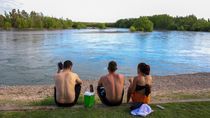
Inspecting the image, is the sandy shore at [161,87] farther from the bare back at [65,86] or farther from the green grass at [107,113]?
the bare back at [65,86]

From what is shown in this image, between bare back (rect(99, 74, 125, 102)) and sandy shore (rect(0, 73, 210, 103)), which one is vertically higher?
bare back (rect(99, 74, 125, 102))

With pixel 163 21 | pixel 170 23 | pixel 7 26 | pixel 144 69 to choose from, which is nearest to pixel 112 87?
pixel 144 69

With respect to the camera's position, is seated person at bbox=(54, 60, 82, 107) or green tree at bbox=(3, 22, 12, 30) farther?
green tree at bbox=(3, 22, 12, 30)

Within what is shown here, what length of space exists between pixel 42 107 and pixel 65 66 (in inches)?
44.7

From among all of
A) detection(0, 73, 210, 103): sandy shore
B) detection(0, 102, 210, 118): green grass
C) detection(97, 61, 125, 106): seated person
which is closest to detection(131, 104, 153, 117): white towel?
detection(0, 102, 210, 118): green grass

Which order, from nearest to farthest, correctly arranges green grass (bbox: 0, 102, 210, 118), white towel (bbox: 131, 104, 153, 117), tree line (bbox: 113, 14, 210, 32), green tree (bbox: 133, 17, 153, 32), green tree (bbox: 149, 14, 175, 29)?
green grass (bbox: 0, 102, 210, 118)
white towel (bbox: 131, 104, 153, 117)
green tree (bbox: 133, 17, 153, 32)
tree line (bbox: 113, 14, 210, 32)
green tree (bbox: 149, 14, 175, 29)

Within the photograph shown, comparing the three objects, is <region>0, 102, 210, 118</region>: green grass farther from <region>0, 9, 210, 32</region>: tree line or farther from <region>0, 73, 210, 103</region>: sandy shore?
<region>0, 9, 210, 32</region>: tree line

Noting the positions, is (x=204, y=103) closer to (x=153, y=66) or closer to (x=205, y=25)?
(x=153, y=66)

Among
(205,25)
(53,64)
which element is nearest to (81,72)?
(53,64)

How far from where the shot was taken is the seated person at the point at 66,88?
757cm

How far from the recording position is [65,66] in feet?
25.3

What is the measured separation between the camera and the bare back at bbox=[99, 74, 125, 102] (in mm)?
7719

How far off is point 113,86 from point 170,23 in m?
153

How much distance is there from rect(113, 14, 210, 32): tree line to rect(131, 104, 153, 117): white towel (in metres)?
112
